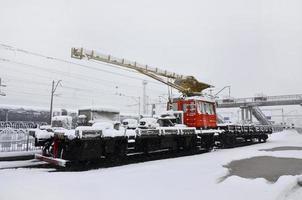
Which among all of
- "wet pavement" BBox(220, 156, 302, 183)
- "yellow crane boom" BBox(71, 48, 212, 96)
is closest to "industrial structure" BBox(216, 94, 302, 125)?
"yellow crane boom" BBox(71, 48, 212, 96)

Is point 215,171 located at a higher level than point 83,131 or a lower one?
lower

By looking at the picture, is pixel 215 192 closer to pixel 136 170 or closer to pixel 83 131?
pixel 136 170

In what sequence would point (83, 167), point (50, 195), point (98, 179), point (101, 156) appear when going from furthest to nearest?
point (101, 156)
point (83, 167)
point (98, 179)
point (50, 195)

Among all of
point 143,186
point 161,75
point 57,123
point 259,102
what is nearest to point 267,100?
point 259,102

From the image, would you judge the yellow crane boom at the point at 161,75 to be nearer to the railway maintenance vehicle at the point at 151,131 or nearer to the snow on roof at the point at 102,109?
the railway maintenance vehicle at the point at 151,131

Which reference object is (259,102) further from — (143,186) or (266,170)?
(143,186)

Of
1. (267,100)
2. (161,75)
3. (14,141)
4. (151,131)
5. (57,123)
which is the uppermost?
→ (267,100)

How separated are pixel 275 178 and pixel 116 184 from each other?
4571mm

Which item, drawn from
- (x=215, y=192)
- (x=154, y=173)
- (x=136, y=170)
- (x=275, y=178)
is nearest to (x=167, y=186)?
(x=215, y=192)

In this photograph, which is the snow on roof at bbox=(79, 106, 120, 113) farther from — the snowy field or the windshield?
the snowy field

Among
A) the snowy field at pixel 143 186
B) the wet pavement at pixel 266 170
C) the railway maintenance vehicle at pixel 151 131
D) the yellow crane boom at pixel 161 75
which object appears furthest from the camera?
the yellow crane boom at pixel 161 75

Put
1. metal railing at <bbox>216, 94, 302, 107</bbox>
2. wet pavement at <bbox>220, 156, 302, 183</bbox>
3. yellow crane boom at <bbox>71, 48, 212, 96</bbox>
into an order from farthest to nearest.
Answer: metal railing at <bbox>216, 94, 302, 107</bbox> → yellow crane boom at <bbox>71, 48, 212, 96</bbox> → wet pavement at <bbox>220, 156, 302, 183</bbox>

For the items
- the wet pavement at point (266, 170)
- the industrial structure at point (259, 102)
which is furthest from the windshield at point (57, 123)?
the industrial structure at point (259, 102)

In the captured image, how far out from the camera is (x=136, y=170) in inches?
348
